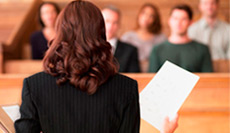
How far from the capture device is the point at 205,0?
3146 mm

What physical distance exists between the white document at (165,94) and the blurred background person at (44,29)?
211 centimetres

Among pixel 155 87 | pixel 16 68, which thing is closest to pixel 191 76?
pixel 155 87

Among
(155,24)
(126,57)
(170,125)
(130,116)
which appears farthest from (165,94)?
(155,24)

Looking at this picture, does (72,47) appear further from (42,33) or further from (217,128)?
(42,33)

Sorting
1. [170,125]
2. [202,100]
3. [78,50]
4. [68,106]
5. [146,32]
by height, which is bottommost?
[202,100]

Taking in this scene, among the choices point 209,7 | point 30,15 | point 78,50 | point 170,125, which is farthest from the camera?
point 30,15

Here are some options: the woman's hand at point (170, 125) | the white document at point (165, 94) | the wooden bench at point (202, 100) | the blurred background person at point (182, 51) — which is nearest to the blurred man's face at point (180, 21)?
the blurred background person at point (182, 51)

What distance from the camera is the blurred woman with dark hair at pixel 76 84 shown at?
0.87 m

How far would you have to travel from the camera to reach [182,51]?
2.52 metres

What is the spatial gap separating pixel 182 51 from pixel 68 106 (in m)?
1.78

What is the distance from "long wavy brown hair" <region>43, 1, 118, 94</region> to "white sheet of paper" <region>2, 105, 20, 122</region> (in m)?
0.20

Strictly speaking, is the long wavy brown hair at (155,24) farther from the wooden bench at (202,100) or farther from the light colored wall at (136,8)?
the wooden bench at (202,100)

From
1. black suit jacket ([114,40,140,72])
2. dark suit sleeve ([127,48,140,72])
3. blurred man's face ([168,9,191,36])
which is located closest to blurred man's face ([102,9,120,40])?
black suit jacket ([114,40,140,72])

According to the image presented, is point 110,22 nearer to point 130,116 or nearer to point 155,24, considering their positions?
point 155,24
